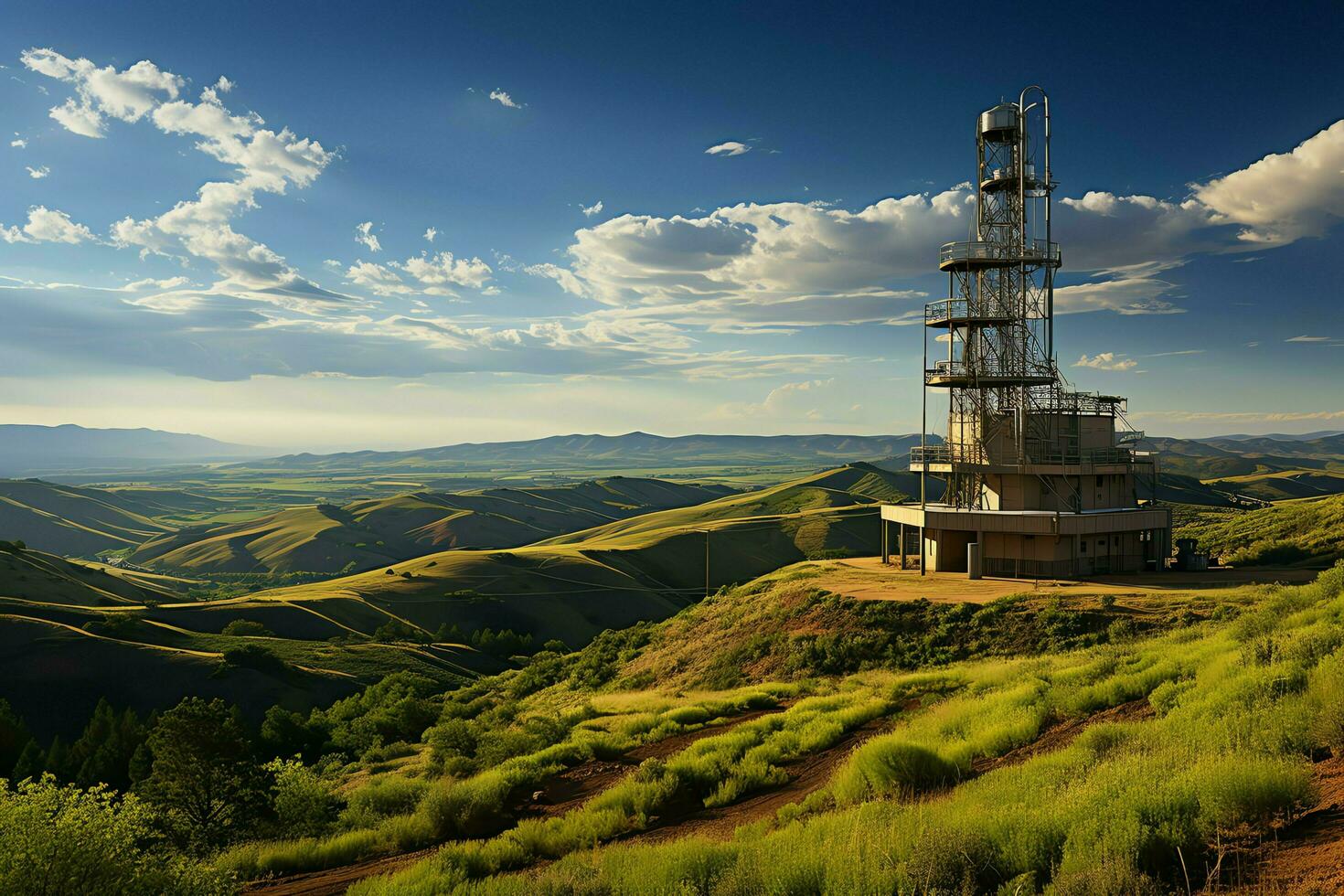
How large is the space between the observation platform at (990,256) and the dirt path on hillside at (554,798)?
Result: 2729 centimetres

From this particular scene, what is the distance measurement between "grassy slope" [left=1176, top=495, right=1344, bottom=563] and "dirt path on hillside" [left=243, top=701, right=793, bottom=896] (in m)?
32.6

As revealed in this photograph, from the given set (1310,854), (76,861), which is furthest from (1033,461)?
(76,861)

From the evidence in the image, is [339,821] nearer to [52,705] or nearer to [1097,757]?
[1097,757]

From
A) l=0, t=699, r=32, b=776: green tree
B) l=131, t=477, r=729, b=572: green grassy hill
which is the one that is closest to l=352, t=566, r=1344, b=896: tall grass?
l=0, t=699, r=32, b=776: green tree

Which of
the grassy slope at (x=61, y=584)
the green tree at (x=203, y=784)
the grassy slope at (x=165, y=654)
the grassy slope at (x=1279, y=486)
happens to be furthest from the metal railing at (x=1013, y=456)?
the grassy slope at (x=1279, y=486)

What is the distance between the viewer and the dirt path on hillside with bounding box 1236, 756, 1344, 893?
229 inches

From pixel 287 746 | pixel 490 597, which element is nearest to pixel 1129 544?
pixel 287 746

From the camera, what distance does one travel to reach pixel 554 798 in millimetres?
14586

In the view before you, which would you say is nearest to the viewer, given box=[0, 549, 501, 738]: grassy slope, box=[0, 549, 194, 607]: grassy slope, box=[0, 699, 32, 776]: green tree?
box=[0, 699, 32, 776]: green tree

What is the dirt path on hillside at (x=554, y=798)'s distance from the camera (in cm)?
1111

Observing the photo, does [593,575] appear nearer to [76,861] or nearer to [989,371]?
[989,371]

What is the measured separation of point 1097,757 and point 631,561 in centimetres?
10237

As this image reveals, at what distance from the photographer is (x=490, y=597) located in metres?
91.1

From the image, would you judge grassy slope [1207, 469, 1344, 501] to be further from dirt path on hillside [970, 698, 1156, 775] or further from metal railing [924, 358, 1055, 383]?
dirt path on hillside [970, 698, 1156, 775]
